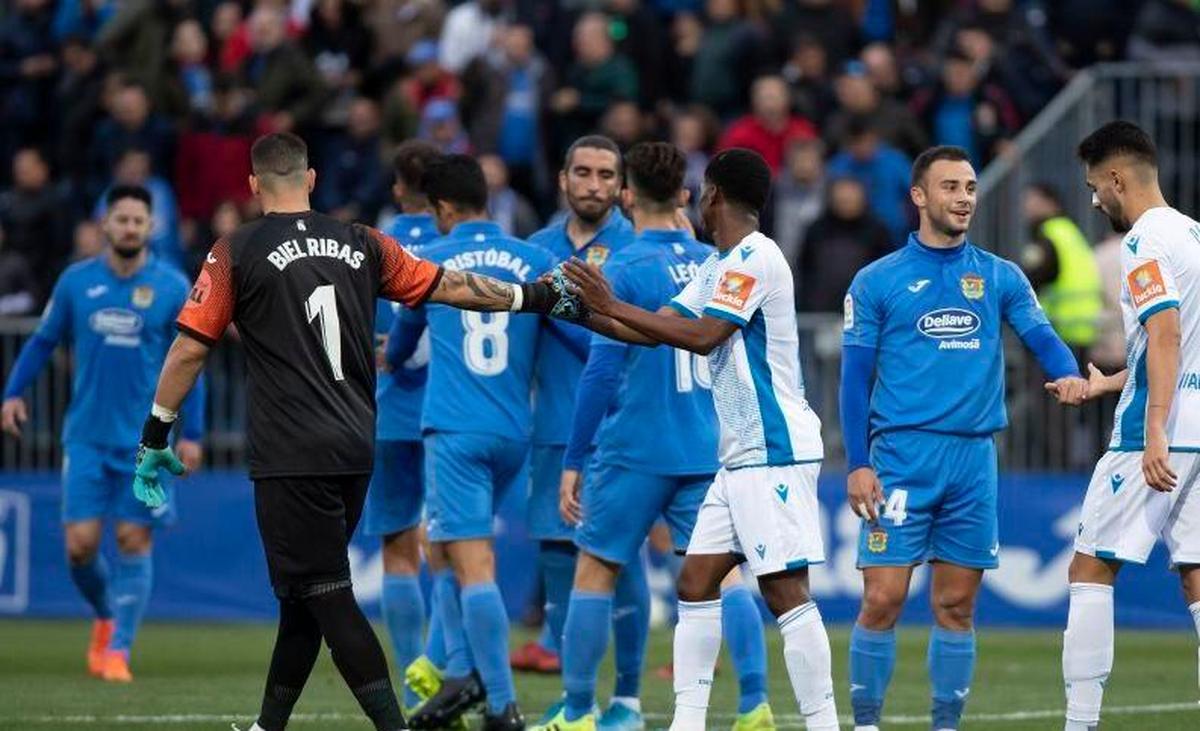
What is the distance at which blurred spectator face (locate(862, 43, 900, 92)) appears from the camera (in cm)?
2053

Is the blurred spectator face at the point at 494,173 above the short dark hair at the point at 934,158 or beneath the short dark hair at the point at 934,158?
above

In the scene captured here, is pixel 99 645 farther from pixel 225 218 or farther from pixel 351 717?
pixel 225 218

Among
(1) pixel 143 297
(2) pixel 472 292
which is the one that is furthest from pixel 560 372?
(1) pixel 143 297

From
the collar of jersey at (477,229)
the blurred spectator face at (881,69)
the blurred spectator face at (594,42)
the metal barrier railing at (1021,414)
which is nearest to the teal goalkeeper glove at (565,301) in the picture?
the collar of jersey at (477,229)

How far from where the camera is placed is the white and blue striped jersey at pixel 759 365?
31.0 feet

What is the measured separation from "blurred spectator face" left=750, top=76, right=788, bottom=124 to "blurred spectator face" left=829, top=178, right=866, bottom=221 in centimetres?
125

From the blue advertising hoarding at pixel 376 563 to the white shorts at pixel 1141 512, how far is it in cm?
806

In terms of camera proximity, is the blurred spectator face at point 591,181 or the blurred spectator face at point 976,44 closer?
the blurred spectator face at point 591,181

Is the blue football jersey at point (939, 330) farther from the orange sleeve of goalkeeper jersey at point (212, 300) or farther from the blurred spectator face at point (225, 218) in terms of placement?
the blurred spectator face at point (225, 218)

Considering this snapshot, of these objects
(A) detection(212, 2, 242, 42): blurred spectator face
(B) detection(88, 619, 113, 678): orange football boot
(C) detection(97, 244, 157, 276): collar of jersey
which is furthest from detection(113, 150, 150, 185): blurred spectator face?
(B) detection(88, 619, 113, 678): orange football boot

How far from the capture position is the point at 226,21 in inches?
942

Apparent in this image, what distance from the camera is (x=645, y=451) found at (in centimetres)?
1080

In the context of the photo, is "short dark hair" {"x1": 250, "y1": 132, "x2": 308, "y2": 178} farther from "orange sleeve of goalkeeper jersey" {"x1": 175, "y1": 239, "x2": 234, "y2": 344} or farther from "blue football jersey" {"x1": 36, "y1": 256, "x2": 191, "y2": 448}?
"blue football jersey" {"x1": 36, "y1": 256, "x2": 191, "y2": 448}

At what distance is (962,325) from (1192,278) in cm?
105
